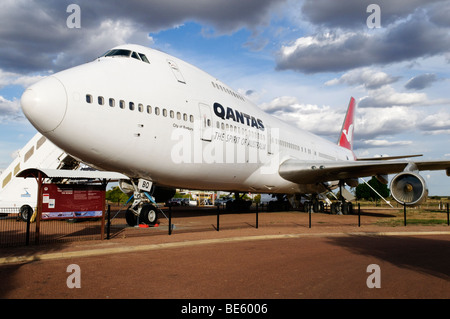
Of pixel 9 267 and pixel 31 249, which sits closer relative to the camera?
pixel 9 267

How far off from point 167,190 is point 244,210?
344 inches

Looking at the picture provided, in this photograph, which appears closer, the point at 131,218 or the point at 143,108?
the point at 143,108

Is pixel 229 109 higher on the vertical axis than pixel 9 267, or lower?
higher

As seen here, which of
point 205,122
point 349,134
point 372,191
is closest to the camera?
point 205,122

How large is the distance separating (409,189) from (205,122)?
884 centimetres

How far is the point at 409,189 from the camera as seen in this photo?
1501 cm

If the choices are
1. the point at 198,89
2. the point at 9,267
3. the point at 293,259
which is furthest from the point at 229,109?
the point at 9,267

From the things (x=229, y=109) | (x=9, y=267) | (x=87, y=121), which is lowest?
(x=9, y=267)

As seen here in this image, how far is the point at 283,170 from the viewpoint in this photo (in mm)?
21203

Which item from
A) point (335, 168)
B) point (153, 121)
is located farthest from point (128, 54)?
point (335, 168)

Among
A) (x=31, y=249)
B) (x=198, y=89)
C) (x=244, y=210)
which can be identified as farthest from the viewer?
(x=244, y=210)

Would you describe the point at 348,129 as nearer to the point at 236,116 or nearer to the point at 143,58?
the point at 236,116

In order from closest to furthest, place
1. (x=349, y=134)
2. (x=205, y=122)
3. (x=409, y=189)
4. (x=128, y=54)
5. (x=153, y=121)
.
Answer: (x=153, y=121) → (x=128, y=54) → (x=205, y=122) → (x=409, y=189) → (x=349, y=134)
